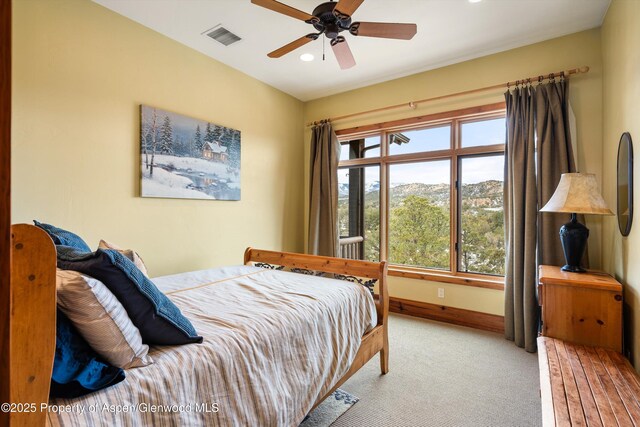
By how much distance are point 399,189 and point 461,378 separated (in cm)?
230

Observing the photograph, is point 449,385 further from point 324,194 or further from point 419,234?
point 324,194

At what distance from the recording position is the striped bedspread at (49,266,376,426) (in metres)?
1.03

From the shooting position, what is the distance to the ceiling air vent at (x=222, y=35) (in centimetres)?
292

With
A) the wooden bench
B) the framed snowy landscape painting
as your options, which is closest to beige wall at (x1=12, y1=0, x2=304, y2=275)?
the framed snowy landscape painting

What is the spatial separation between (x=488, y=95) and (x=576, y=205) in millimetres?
1607

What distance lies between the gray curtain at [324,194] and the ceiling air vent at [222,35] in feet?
5.48

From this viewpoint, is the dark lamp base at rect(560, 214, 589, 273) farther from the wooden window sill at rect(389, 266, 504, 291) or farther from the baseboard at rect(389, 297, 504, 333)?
the baseboard at rect(389, 297, 504, 333)

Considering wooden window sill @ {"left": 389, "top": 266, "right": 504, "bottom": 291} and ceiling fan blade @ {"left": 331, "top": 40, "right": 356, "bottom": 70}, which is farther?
wooden window sill @ {"left": 389, "top": 266, "right": 504, "bottom": 291}

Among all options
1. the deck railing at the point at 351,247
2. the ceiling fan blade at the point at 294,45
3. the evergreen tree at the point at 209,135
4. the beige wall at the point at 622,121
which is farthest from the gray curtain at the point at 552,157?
the evergreen tree at the point at 209,135

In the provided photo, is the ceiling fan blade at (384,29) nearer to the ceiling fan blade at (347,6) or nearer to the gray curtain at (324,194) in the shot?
the ceiling fan blade at (347,6)

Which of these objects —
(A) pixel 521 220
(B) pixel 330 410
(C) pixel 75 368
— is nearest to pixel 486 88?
(A) pixel 521 220

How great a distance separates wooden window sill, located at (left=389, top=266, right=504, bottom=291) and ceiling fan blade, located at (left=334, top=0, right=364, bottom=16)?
283 centimetres

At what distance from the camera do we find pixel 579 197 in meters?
2.28

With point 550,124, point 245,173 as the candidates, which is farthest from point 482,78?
point 245,173
